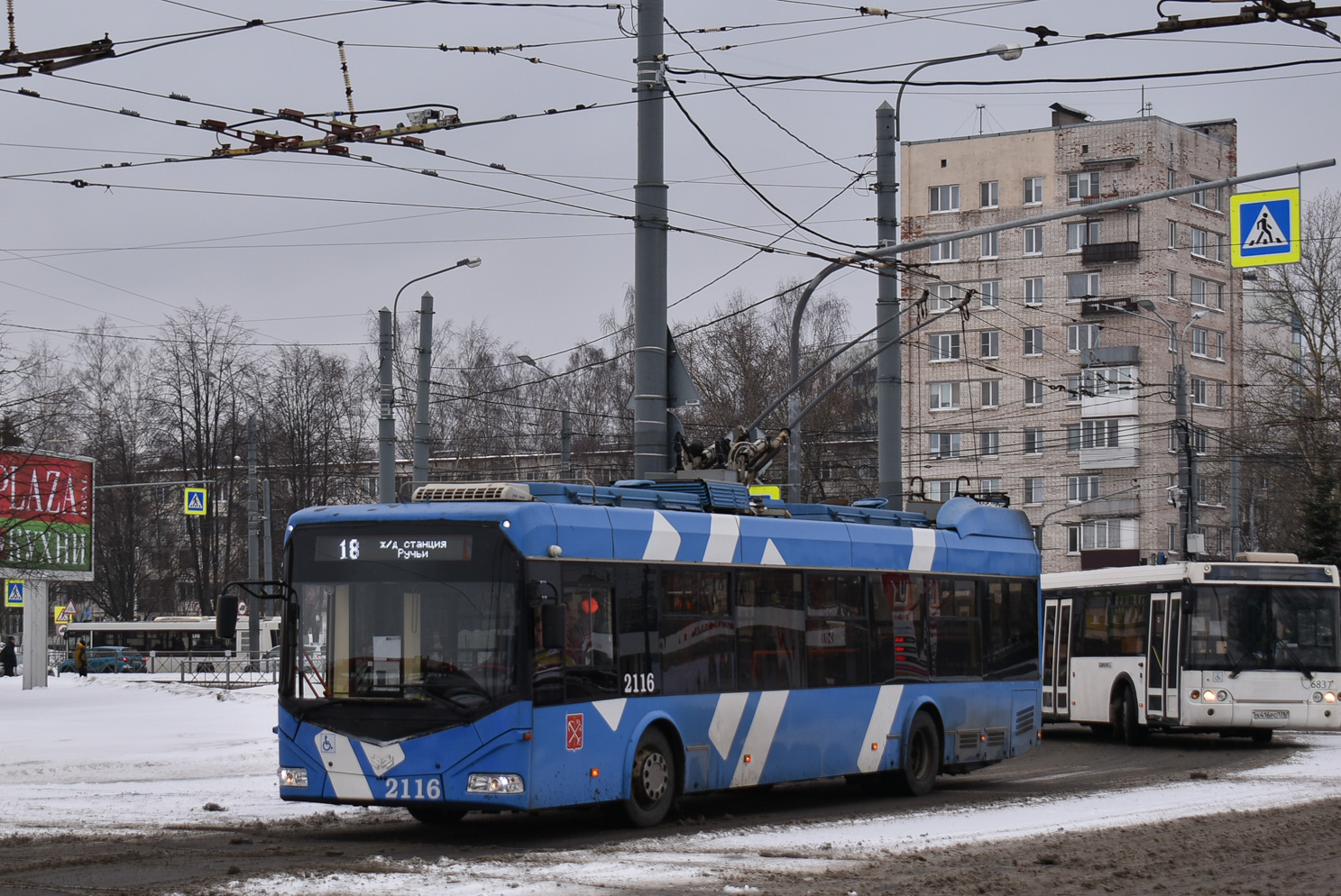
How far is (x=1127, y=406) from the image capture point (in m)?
71.7

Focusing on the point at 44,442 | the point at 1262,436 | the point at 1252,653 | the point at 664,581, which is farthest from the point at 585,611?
the point at 1262,436

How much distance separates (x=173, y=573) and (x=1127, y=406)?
126 ft

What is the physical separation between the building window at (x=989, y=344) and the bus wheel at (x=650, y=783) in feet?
210

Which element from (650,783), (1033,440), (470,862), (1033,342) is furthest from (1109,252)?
(470,862)

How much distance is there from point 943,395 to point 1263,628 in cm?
5349

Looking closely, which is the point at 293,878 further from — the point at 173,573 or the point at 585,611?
the point at 173,573

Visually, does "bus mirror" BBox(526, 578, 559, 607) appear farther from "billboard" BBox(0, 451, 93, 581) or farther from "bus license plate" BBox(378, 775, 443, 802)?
"billboard" BBox(0, 451, 93, 581)

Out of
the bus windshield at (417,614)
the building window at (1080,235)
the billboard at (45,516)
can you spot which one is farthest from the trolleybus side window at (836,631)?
the building window at (1080,235)

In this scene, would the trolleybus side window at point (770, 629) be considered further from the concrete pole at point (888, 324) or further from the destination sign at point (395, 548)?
the concrete pole at point (888, 324)

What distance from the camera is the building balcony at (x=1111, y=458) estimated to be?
71.4 metres

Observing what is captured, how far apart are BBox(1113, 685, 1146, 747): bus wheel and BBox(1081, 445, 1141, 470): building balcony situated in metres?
47.5

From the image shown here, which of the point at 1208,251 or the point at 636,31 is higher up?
the point at 1208,251

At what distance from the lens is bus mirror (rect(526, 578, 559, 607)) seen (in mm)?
12539

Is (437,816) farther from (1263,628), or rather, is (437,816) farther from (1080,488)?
(1080,488)
